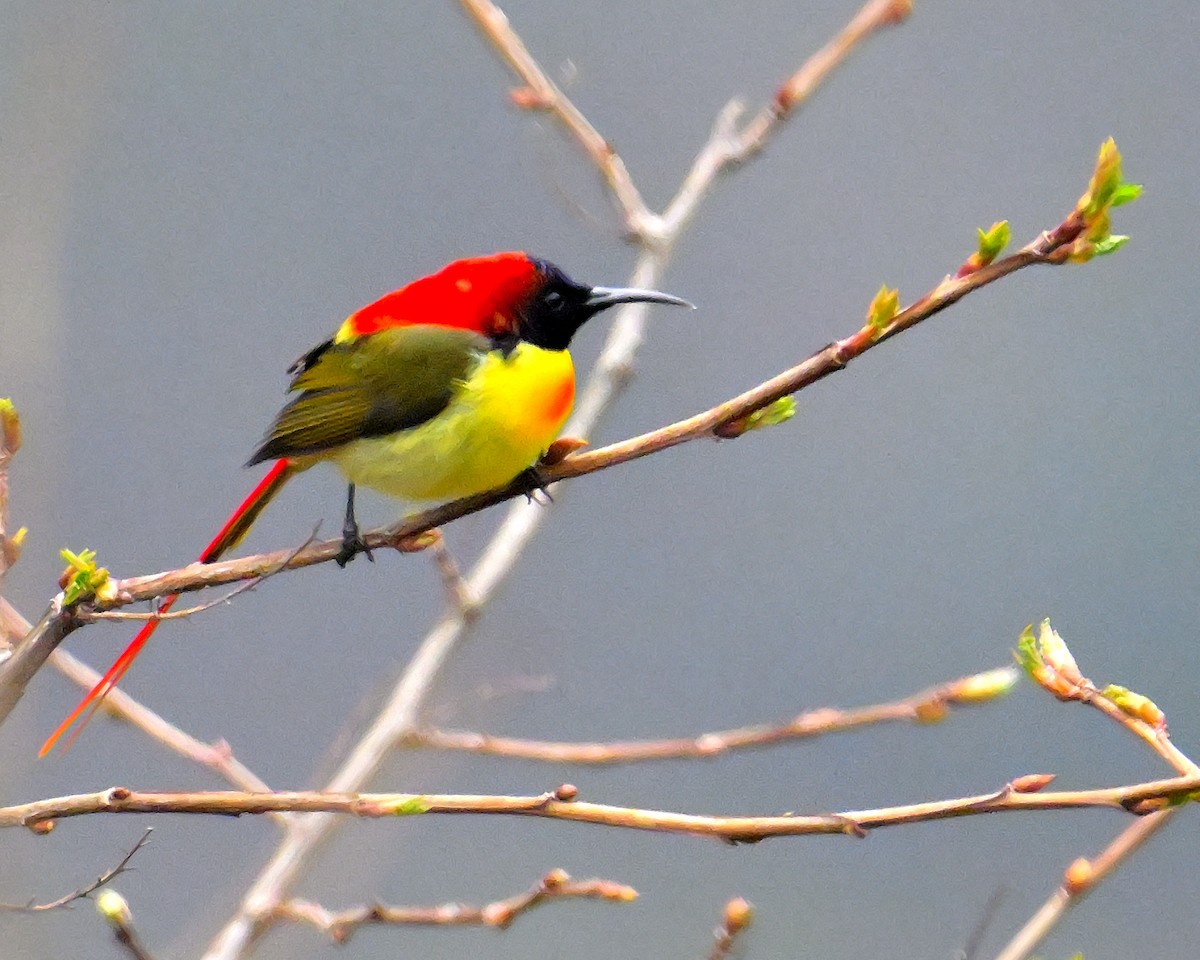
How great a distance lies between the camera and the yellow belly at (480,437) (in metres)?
1.08

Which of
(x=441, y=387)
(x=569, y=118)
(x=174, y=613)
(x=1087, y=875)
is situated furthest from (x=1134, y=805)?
(x=569, y=118)

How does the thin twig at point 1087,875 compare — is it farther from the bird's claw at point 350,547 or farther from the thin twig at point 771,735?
the bird's claw at point 350,547

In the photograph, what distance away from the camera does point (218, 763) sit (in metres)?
1.06

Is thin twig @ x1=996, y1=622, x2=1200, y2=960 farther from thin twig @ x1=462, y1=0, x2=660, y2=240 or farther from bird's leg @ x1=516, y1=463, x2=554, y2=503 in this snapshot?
thin twig @ x1=462, y1=0, x2=660, y2=240

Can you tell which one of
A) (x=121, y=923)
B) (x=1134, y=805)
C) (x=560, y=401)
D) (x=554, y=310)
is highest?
(x=554, y=310)

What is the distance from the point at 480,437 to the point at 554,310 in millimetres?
190

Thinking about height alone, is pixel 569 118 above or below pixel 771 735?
above

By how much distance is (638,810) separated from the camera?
1.95 feet

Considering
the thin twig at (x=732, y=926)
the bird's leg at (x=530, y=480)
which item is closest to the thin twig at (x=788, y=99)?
the bird's leg at (x=530, y=480)

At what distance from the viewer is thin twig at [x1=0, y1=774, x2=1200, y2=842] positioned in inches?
22.4

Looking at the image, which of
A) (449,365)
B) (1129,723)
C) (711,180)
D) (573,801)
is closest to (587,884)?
(573,801)

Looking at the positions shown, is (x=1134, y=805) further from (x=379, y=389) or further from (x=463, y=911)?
(x=379, y=389)

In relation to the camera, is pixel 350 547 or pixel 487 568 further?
pixel 487 568

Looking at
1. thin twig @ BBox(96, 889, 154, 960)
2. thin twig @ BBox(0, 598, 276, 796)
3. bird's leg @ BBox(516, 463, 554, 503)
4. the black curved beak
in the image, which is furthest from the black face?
thin twig @ BBox(96, 889, 154, 960)
